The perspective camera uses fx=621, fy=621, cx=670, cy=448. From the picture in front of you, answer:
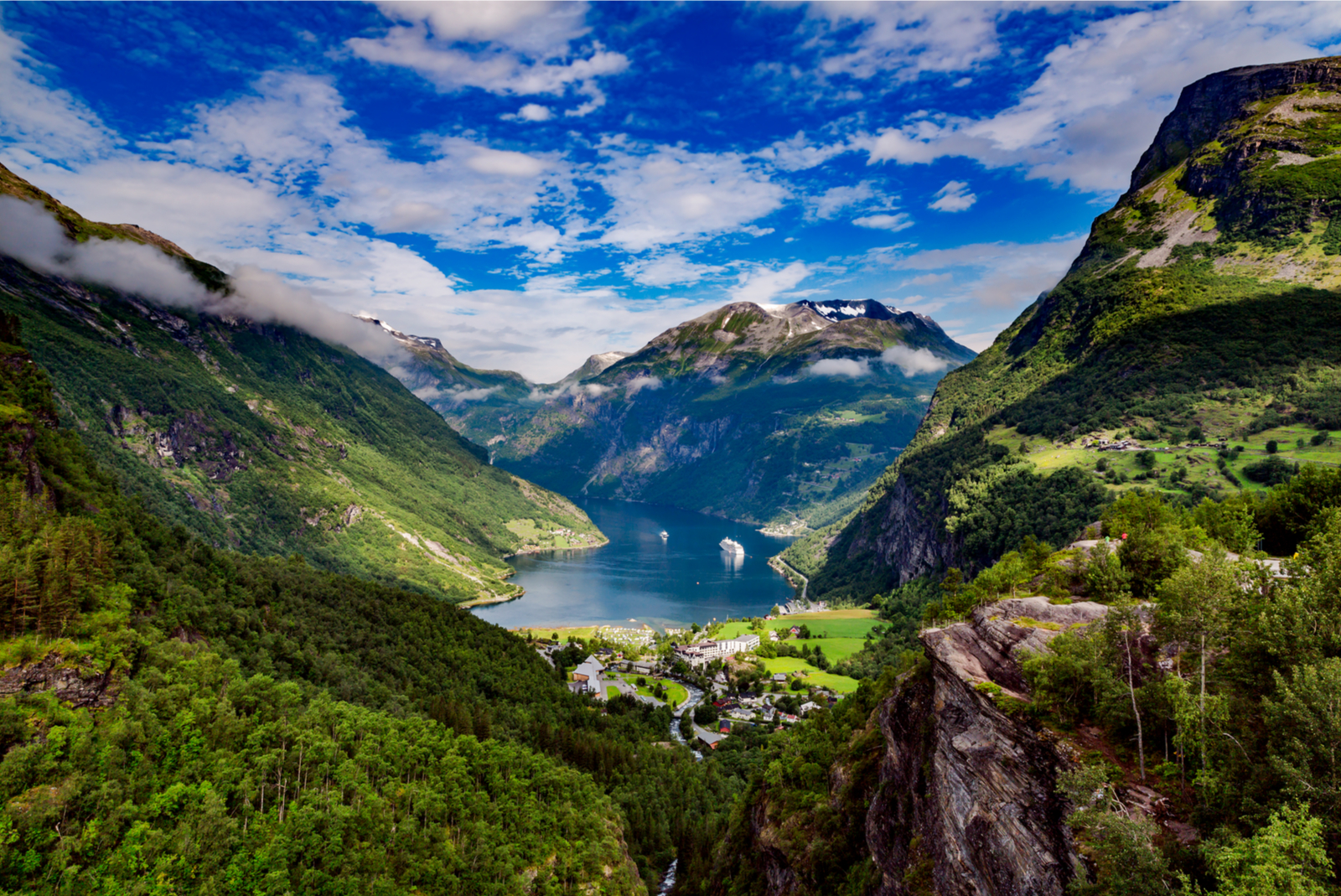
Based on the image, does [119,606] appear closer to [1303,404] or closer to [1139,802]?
[1139,802]

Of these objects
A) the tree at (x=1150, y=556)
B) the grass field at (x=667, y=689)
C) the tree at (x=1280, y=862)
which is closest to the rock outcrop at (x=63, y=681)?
the tree at (x=1280, y=862)

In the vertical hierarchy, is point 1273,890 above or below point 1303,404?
below

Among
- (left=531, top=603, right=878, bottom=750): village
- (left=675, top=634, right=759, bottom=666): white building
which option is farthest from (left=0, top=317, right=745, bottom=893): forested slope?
(left=675, top=634, right=759, bottom=666): white building

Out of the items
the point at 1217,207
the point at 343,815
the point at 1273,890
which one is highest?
the point at 1217,207

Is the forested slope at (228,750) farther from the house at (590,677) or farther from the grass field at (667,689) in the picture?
the grass field at (667,689)

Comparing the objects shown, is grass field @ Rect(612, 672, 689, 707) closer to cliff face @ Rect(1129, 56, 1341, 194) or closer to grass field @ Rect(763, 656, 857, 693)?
grass field @ Rect(763, 656, 857, 693)

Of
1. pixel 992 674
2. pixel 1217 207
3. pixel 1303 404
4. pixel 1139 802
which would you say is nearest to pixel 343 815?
pixel 992 674

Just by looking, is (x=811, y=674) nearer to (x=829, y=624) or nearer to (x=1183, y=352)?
(x=829, y=624)
